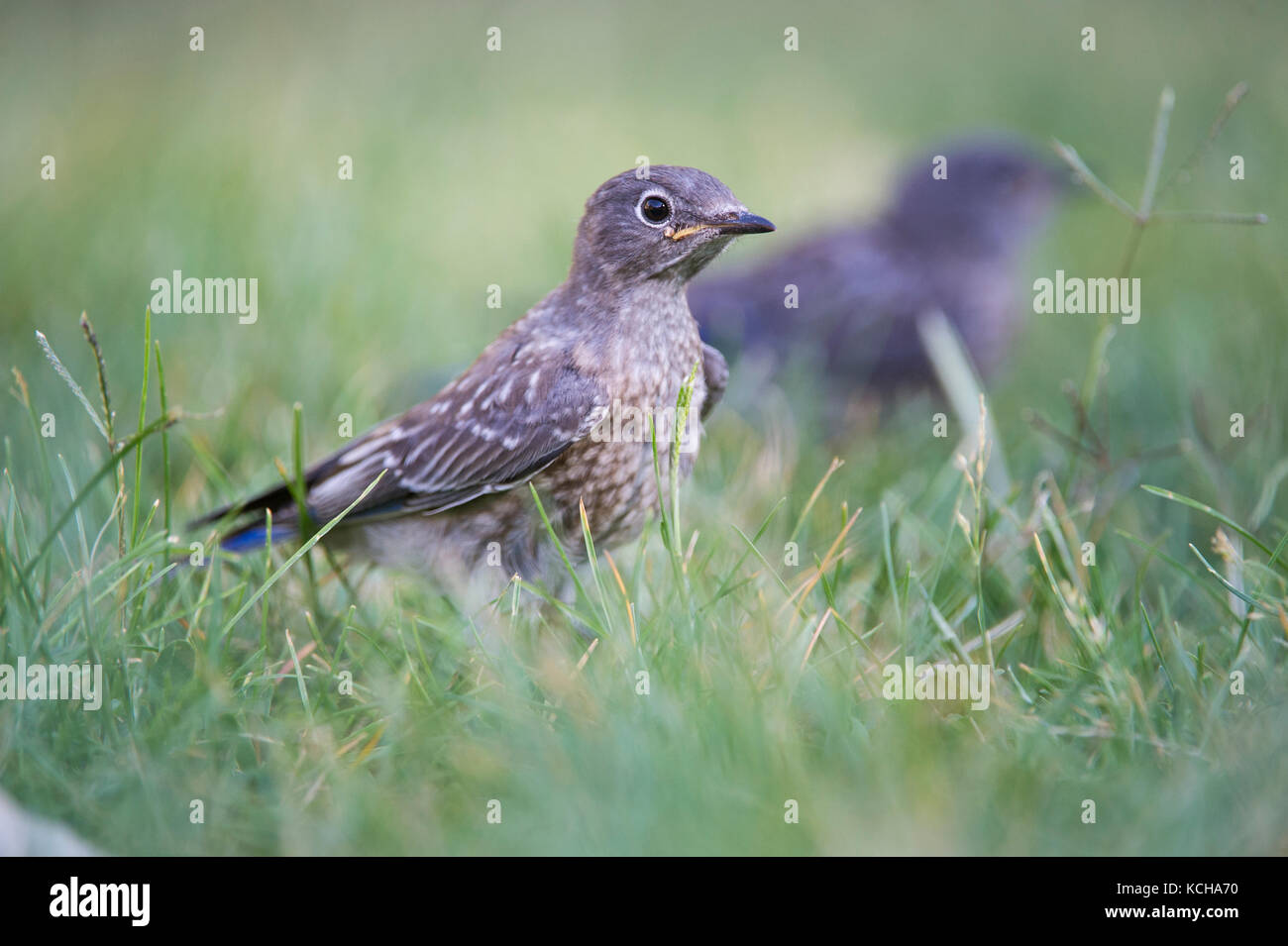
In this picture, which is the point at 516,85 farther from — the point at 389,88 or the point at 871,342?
the point at 871,342

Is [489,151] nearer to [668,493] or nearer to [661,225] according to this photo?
[661,225]

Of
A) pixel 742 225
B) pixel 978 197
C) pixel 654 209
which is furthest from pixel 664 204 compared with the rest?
pixel 978 197

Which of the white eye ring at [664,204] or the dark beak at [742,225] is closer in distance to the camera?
the dark beak at [742,225]

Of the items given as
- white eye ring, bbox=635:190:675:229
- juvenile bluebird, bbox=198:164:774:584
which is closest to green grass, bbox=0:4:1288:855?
juvenile bluebird, bbox=198:164:774:584

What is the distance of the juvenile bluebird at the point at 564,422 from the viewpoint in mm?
3502

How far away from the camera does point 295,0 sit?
973 centimetres

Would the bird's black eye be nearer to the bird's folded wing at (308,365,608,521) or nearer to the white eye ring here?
the white eye ring

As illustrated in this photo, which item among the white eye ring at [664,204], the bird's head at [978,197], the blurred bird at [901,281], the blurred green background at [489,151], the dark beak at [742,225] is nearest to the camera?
the dark beak at [742,225]

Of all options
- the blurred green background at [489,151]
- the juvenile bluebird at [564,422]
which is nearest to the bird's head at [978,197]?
the blurred green background at [489,151]

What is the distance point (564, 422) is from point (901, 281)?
3397 mm

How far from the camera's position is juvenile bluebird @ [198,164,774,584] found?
350 cm

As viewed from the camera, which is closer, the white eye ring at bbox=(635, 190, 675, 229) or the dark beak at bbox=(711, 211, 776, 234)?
the dark beak at bbox=(711, 211, 776, 234)

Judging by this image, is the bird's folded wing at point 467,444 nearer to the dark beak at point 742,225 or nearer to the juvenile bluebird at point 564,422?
the juvenile bluebird at point 564,422

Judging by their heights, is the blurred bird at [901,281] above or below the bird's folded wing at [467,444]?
above
